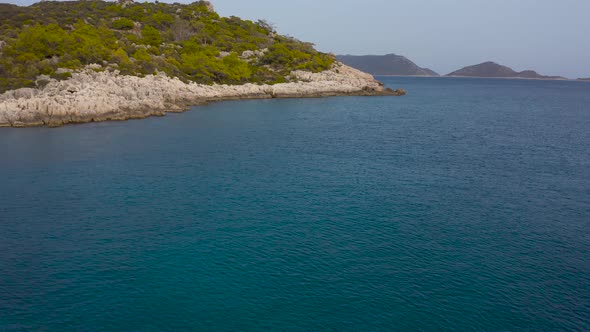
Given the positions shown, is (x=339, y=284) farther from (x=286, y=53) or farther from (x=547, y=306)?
(x=286, y=53)

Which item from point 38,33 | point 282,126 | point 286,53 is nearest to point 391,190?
point 282,126

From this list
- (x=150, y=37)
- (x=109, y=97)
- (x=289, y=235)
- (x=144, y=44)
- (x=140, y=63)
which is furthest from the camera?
(x=150, y=37)

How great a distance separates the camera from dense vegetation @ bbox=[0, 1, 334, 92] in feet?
284

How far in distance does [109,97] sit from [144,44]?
49.5 metres

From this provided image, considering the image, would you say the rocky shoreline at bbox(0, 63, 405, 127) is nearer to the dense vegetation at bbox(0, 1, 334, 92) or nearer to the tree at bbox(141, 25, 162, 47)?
the dense vegetation at bbox(0, 1, 334, 92)

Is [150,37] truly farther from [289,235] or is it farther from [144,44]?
[289,235]

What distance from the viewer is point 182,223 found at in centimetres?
3092

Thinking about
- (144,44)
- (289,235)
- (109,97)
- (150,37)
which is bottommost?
(289,235)

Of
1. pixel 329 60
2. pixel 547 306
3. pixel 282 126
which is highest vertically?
pixel 329 60

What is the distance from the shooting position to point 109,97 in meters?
73.2

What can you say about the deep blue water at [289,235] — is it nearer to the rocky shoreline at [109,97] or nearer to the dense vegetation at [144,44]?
the rocky shoreline at [109,97]

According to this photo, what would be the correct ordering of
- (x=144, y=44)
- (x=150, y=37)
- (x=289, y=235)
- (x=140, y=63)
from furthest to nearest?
(x=150, y=37), (x=144, y=44), (x=140, y=63), (x=289, y=235)

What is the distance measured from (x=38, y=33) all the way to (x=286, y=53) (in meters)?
68.0

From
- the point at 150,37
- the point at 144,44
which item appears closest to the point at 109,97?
the point at 144,44
